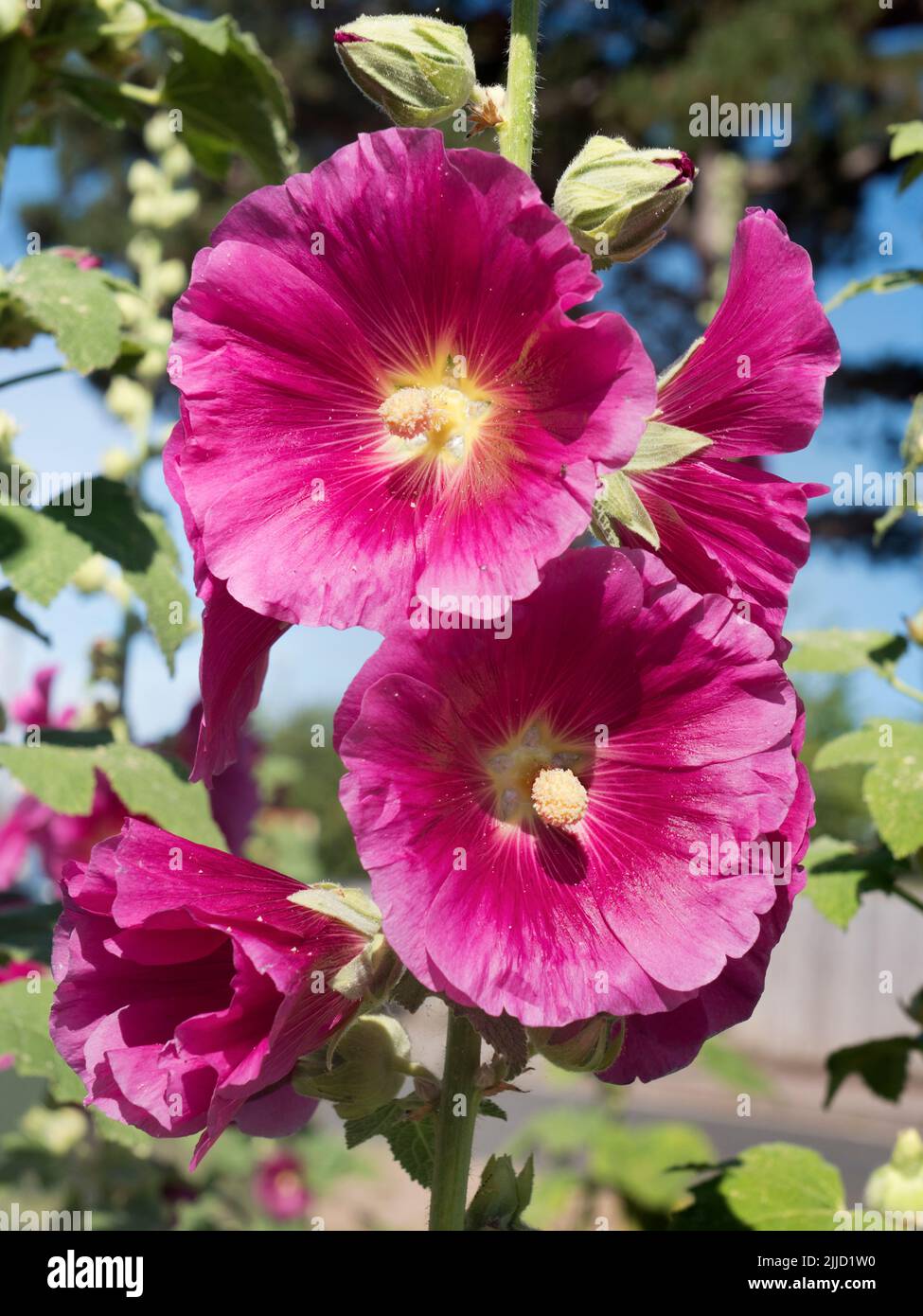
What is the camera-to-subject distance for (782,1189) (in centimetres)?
162

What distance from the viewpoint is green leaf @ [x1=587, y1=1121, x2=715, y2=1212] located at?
4.52 m

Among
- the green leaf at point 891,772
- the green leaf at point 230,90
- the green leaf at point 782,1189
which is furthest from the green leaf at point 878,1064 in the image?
the green leaf at point 230,90

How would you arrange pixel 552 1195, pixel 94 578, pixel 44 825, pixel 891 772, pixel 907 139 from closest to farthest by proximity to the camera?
pixel 891 772, pixel 907 139, pixel 44 825, pixel 94 578, pixel 552 1195

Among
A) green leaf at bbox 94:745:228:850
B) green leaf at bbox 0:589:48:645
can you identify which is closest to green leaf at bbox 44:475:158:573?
green leaf at bbox 0:589:48:645

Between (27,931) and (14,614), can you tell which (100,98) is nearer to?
(14,614)

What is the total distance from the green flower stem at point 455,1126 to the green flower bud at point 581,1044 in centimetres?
8

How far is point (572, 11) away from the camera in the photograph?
9.95 metres

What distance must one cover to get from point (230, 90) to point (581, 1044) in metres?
1.69

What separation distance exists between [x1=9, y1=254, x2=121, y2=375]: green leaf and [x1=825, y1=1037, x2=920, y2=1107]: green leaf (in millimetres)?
1472

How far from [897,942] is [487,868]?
14.4 m

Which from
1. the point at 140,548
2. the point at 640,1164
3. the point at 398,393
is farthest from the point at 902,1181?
the point at 640,1164

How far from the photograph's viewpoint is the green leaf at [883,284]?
183 cm

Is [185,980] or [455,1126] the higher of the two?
[185,980]

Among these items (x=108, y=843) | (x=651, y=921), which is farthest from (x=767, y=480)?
(x=108, y=843)
